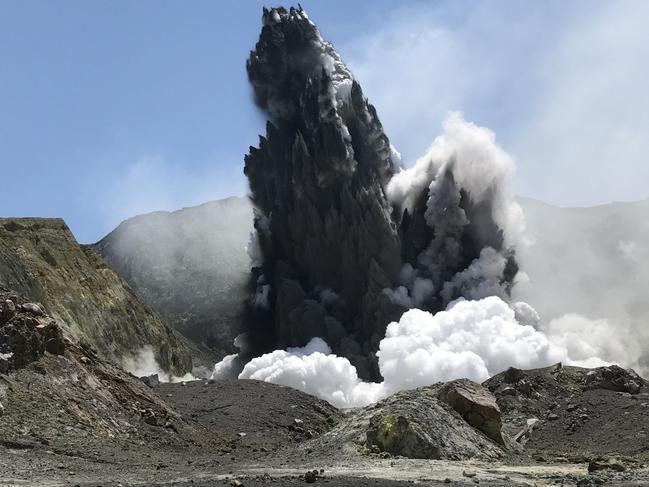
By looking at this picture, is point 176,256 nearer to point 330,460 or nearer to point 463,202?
point 463,202

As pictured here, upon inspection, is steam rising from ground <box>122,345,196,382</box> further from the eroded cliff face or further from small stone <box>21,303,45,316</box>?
small stone <box>21,303,45,316</box>

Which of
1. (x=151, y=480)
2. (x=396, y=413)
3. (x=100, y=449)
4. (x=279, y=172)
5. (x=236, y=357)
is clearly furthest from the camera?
(x=279, y=172)

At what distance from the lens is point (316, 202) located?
120 metres

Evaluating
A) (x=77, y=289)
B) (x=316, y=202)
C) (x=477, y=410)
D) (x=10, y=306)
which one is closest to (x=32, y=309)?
(x=10, y=306)

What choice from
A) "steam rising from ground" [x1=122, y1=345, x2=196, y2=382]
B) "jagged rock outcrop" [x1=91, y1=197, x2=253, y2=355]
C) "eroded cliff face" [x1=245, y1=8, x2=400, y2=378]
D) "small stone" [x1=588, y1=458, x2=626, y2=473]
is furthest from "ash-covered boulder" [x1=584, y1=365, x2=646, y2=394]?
"jagged rock outcrop" [x1=91, y1=197, x2=253, y2=355]

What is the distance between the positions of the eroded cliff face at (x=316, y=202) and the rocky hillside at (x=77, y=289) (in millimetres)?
36792

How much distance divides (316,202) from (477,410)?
87.8m

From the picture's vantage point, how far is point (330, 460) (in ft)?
89.3

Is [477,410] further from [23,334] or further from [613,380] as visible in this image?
[613,380]

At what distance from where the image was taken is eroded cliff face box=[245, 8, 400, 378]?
11406 centimetres

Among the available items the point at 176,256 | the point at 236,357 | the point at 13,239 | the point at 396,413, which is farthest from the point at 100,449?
the point at 176,256

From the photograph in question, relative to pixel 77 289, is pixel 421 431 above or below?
below

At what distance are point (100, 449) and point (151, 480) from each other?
6421mm

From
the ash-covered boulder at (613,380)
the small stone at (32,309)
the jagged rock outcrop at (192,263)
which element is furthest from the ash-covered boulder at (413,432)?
the jagged rock outcrop at (192,263)
